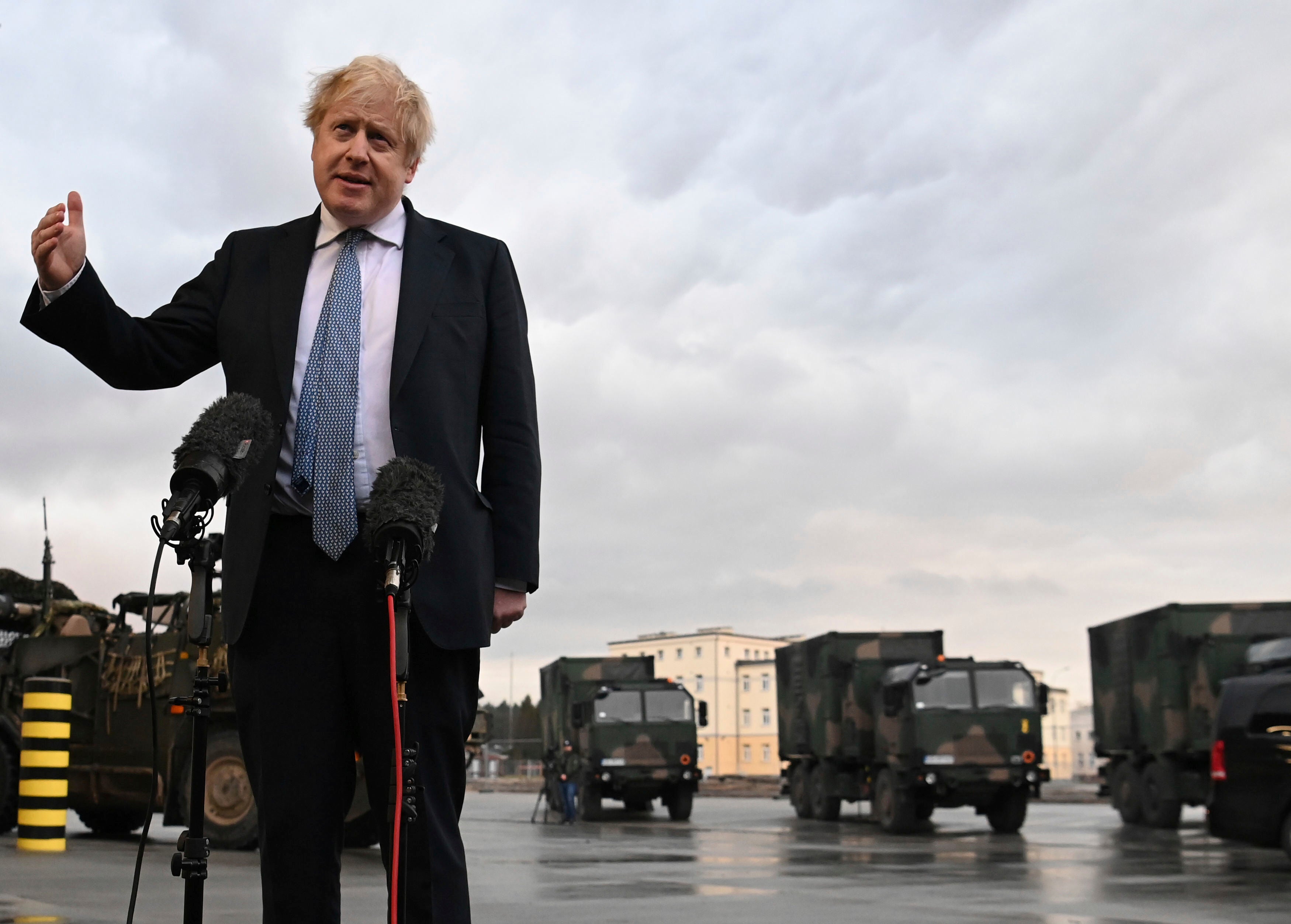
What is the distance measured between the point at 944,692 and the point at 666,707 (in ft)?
20.6

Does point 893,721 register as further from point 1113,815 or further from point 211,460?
point 211,460

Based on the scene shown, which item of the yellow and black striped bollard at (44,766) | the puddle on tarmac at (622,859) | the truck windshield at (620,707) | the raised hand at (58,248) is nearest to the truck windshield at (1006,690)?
the truck windshield at (620,707)

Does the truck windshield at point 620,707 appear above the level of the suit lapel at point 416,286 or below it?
below

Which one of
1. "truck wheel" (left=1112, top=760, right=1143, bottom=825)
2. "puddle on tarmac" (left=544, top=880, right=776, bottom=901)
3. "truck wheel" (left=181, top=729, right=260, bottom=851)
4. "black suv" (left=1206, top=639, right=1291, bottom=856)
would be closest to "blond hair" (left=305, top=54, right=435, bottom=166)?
"puddle on tarmac" (left=544, top=880, right=776, bottom=901)

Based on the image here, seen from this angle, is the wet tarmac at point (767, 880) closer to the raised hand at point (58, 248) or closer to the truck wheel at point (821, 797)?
the raised hand at point (58, 248)

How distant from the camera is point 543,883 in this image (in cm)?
944

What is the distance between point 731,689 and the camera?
11188 cm

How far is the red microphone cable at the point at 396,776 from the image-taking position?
2.59 m

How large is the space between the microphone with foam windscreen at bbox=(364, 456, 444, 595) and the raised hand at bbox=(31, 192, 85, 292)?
0.75 metres

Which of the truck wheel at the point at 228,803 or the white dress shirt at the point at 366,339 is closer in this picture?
the white dress shirt at the point at 366,339

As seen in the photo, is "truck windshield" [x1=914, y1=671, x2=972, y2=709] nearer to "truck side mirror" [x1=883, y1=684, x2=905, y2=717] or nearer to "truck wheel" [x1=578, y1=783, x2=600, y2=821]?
"truck side mirror" [x1=883, y1=684, x2=905, y2=717]

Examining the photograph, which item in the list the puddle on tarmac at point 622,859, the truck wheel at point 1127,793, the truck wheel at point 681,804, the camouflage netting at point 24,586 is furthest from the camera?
the truck wheel at point 681,804

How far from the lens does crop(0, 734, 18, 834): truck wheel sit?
1338 centimetres

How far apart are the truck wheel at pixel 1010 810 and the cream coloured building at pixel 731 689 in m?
84.5
